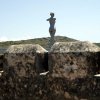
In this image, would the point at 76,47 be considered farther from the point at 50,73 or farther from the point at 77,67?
the point at 50,73

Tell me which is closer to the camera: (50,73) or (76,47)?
(76,47)

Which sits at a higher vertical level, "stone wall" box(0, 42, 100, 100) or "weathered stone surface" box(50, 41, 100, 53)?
"weathered stone surface" box(50, 41, 100, 53)

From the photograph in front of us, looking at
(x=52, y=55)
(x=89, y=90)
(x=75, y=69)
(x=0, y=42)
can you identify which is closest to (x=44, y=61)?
(x=52, y=55)

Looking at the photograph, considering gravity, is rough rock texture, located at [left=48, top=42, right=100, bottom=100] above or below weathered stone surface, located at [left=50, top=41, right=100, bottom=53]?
below

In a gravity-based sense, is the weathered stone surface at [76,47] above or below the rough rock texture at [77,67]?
above

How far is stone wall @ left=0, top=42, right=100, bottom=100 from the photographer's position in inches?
176

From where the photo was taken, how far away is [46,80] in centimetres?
496

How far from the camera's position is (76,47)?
4625 millimetres

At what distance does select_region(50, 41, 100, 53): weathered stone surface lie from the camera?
4.53m

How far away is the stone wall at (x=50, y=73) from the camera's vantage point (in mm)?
4473

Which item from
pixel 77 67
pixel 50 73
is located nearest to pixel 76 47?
pixel 77 67

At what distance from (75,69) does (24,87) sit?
1033mm

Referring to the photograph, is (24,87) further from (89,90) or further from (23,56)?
(89,90)

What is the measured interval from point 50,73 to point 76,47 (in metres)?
0.57
